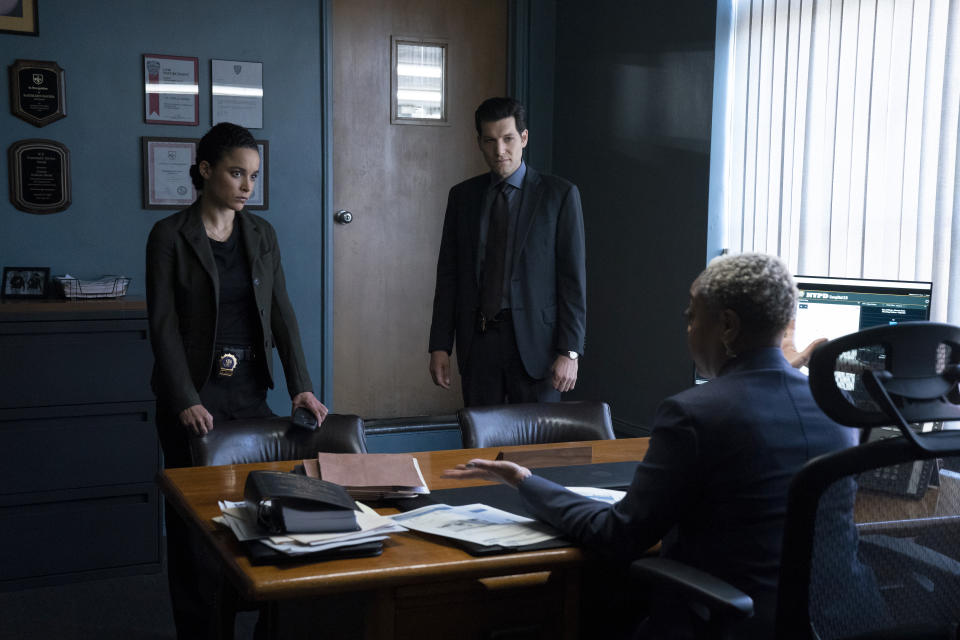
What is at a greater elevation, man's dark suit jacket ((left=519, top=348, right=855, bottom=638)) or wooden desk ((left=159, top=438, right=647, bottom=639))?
man's dark suit jacket ((left=519, top=348, right=855, bottom=638))

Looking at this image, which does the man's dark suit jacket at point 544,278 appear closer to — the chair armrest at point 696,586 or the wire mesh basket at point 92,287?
the wire mesh basket at point 92,287

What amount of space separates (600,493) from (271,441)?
0.94 metres

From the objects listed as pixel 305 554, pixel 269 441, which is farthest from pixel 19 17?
pixel 305 554

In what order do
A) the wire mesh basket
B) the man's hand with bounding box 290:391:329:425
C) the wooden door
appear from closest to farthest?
the man's hand with bounding box 290:391:329:425 < the wire mesh basket < the wooden door

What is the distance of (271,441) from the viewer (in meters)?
2.53

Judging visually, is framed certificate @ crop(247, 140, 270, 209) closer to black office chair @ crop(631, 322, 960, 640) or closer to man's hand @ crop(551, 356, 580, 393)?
man's hand @ crop(551, 356, 580, 393)

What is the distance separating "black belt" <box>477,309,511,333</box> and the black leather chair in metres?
0.53

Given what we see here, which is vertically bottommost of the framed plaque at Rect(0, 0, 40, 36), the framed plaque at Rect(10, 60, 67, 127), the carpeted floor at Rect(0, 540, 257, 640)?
the carpeted floor at Rect(0, 540, 257, 640)

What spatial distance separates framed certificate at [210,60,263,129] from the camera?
4.44 m

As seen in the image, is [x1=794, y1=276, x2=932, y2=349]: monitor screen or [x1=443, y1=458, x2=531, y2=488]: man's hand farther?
[x1=794, y1=276, x2=932, y2=349]: monitor screen

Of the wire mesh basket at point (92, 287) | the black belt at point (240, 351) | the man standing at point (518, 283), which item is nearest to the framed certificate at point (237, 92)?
the wire mesh basket at point (92, 287)

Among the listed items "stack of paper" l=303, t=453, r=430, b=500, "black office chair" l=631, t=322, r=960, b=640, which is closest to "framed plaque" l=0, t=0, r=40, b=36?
"stack of paper" l=303, t=453, r=430, b=500

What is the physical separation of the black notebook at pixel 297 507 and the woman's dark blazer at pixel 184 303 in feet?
3.47

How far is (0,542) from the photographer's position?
3502mm
